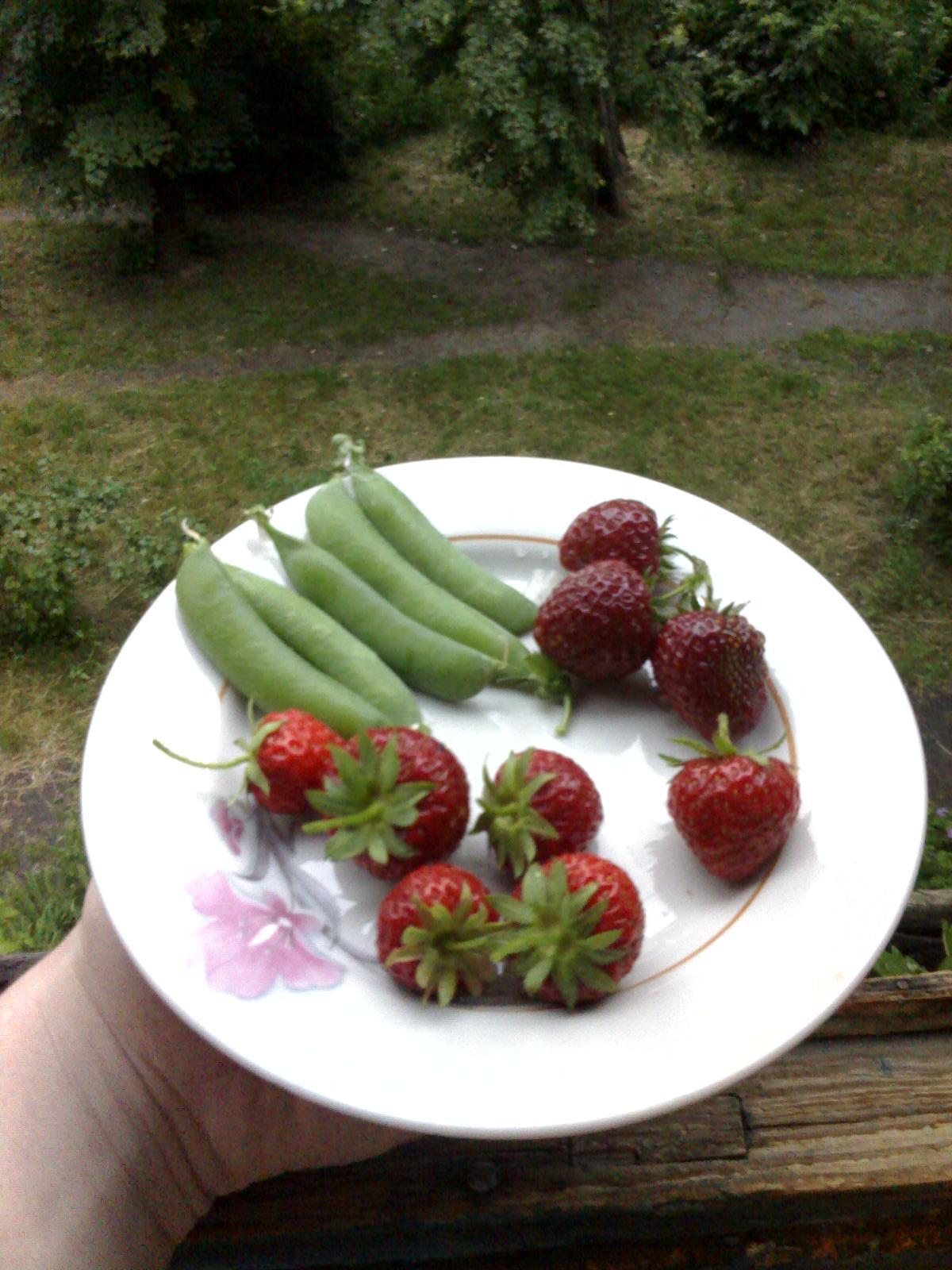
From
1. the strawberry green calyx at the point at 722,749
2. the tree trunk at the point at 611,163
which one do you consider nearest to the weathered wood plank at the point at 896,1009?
the strawberry green calyx at the point at 722,749

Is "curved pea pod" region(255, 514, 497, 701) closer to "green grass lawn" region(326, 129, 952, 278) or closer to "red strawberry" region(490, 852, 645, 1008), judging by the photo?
"red strawberry" region(490, 852, 645, 1008)

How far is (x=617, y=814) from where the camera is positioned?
1.35 metres

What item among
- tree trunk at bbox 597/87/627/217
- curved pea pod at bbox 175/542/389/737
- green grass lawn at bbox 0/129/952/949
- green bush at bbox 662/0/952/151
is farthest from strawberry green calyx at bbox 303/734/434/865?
green bush at bbox 662/0/952/151

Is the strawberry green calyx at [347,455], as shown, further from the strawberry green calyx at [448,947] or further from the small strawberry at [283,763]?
the strawberry green calyx at [448,947]

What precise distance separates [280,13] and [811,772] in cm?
421

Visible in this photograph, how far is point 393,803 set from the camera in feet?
3.85

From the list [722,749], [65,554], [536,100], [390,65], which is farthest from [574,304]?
[722,749]

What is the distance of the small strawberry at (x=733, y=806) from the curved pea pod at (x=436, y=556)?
1.33 feet

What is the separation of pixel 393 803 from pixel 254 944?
0.20m

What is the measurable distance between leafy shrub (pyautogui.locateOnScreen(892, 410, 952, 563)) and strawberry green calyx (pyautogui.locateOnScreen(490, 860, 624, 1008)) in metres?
2.36

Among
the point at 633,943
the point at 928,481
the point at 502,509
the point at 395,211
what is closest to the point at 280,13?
the point at 395,211

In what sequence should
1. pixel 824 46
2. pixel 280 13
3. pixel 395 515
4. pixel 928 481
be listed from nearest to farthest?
1. pixel 395 515
2. pixel 928 481
3. pixel 280 13
4. pixel 824 46

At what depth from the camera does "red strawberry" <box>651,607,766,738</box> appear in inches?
52.7

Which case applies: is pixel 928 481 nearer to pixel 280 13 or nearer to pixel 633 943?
pixel 633 943
